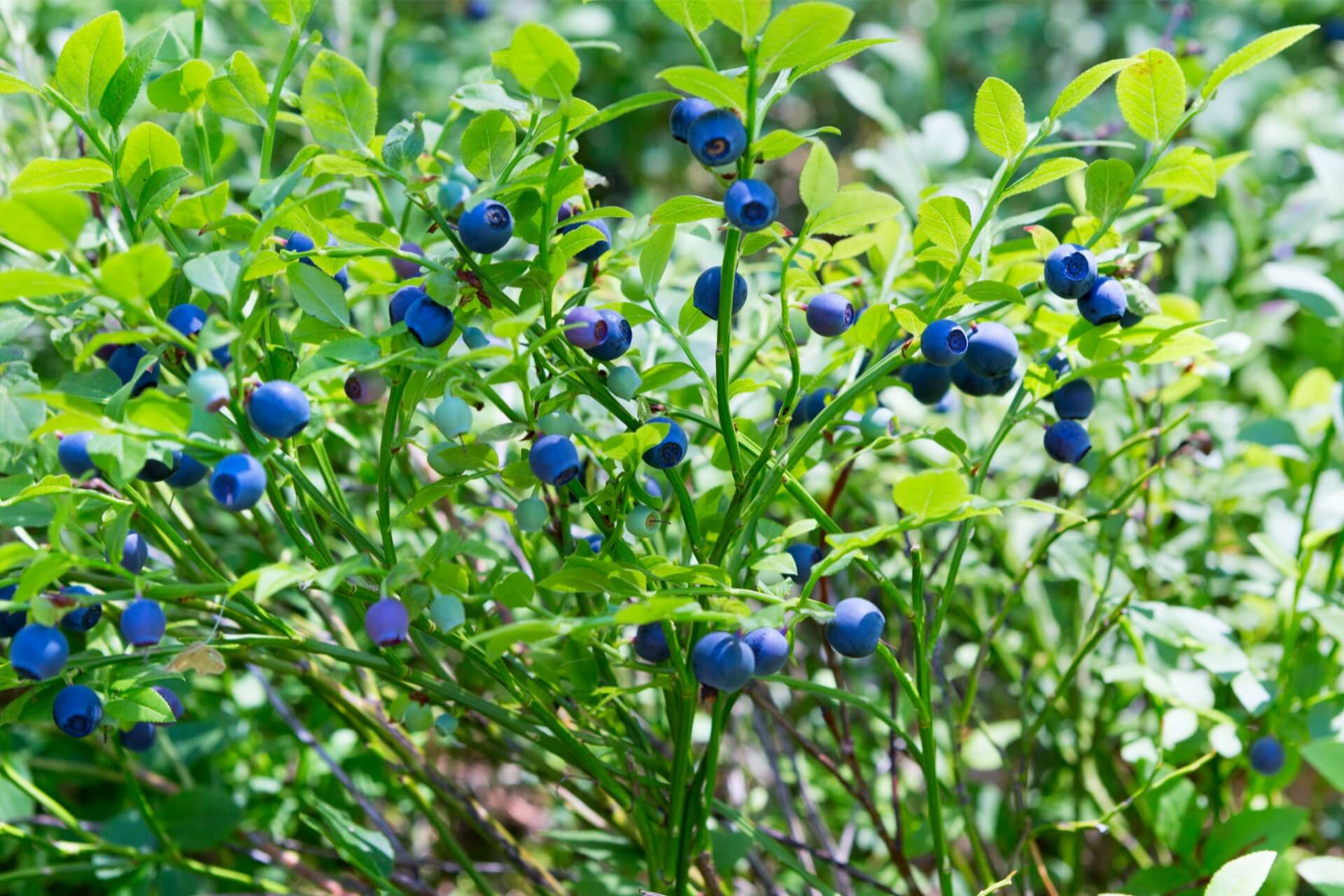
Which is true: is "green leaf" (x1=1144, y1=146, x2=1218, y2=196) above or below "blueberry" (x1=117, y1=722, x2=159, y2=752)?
above

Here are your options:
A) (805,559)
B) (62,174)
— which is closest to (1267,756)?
(805,559)

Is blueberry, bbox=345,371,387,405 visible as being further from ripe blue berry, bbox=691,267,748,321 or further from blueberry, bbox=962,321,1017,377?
blueberry, bbox=962,321,1017,377

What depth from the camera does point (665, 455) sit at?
0.76 meters

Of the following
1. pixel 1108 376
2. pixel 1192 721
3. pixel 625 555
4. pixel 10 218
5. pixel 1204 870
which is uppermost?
pixel 10 218

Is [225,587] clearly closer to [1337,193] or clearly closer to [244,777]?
[244,777]

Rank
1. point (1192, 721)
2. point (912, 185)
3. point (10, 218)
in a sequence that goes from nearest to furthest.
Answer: point (10, 218)
point (1192, 721)
point (912, 185)

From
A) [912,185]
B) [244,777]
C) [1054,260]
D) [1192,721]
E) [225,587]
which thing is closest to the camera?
[225,587]

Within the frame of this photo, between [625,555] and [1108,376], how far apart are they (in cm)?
36

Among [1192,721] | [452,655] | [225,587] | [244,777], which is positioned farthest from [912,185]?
[244,777]

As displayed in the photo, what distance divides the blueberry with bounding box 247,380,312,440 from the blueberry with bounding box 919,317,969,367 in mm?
377

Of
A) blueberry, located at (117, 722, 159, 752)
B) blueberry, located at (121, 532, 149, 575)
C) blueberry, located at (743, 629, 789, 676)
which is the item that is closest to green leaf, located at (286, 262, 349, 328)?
blueberry, located at (121, 532, 149, 575)

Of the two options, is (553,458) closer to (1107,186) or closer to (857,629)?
(857,629)

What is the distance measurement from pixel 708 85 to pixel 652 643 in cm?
37

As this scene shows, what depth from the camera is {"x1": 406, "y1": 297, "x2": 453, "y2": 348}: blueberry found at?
2.25ft
